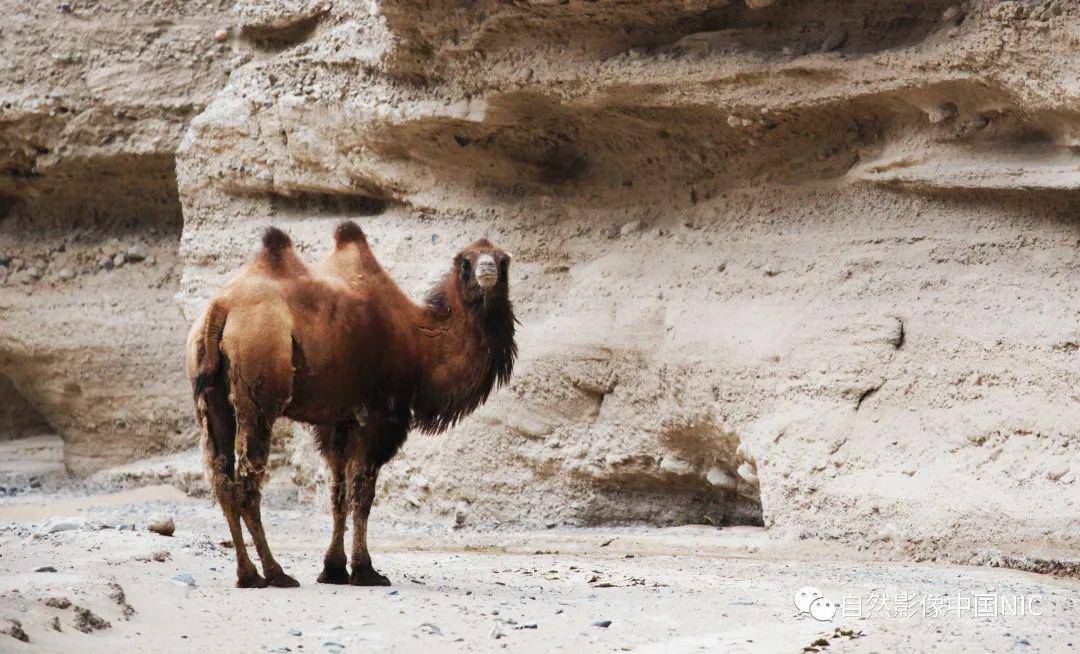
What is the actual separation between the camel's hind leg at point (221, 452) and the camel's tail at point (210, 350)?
38 mm

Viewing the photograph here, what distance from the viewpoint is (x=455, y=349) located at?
7672mm

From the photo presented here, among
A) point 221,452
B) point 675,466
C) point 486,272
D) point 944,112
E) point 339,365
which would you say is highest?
point 944,112

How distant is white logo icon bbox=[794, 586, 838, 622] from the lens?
609 centimetres

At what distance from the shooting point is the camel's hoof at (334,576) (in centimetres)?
720

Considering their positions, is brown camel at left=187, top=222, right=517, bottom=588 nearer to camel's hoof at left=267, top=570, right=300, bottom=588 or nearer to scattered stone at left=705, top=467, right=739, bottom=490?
camel's hoof at left=267, top=570, right=300, bottom=588

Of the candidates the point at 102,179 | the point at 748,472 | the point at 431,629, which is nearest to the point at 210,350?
the point at 431,629

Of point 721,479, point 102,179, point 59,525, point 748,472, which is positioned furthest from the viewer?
point 102,179

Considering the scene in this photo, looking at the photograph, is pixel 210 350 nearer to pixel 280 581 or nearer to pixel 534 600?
pixel 280 581

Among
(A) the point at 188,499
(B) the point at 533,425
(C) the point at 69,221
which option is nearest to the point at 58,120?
(C) the point at 69,221

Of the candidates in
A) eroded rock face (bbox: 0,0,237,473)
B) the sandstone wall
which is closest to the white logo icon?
the sandstone wall

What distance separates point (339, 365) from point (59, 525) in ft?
7.90

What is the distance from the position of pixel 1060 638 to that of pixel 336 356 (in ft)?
11.7

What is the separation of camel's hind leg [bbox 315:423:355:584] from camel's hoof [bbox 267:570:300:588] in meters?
0.30

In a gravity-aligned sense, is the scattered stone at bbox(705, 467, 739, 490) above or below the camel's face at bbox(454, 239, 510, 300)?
below
